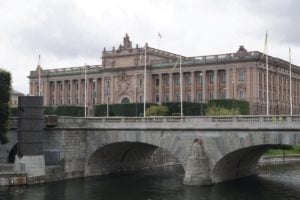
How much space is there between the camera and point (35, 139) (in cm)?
5894

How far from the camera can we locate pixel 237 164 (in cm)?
6153

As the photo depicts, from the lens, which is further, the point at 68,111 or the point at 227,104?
the point at 68,111

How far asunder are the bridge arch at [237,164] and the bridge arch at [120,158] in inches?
505

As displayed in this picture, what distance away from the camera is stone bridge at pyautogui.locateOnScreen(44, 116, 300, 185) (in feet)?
168

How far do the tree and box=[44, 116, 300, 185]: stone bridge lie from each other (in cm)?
570

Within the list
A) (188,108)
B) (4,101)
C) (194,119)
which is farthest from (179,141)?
(188,108)

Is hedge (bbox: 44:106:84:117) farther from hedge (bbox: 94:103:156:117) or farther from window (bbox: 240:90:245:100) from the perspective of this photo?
window (bbox: 240:90:245:100)

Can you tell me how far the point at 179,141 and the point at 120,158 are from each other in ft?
54.3

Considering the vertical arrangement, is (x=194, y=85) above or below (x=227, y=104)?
above

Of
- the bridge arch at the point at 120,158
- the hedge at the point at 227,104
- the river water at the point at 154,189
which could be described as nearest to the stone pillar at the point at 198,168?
the river water at the point at 154,189

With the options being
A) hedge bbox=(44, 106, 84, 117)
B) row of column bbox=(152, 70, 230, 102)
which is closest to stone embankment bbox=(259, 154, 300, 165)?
row of column bbox=(152, 70, 230, 102)

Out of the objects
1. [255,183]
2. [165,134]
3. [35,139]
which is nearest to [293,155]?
[255,183]

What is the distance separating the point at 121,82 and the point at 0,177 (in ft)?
264

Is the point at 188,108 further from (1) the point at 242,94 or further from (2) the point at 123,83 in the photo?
(2) the point at 123,83
